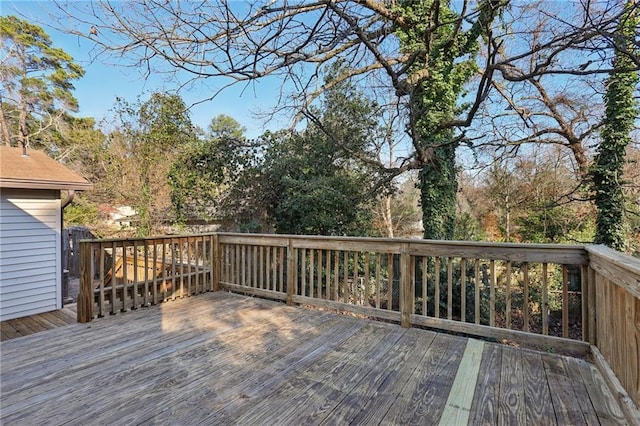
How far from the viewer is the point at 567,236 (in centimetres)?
875

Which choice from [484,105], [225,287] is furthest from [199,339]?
[484,105]

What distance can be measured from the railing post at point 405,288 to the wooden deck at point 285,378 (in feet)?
0.60

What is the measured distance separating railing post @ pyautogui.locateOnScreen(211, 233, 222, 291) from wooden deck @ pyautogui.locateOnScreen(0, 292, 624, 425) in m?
1.46

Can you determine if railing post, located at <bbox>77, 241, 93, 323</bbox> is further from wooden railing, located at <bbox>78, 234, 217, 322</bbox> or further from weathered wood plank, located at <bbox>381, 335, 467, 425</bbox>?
weathered wood plank, located at <bbox>381, 335, 467, 425</bbox>

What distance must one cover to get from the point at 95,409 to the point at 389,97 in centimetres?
684

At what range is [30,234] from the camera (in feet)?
14.2

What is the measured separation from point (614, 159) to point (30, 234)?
10.7 meters

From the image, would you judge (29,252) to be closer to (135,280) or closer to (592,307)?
(135,280)

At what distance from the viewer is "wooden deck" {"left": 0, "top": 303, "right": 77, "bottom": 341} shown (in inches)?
134

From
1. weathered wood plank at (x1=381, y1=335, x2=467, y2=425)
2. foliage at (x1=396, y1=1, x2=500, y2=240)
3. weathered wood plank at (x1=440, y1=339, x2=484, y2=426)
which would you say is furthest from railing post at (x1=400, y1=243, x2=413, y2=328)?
foliage at (x1=396, y1=1, x2=500, y2=240)

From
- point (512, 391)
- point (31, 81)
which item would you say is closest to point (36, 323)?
point (512, 391)

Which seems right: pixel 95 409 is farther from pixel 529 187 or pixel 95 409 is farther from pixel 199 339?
pixel 529 187

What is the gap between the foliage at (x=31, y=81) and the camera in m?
11.9

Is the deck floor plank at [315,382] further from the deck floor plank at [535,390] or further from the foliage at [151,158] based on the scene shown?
the foliage at [151,158]
